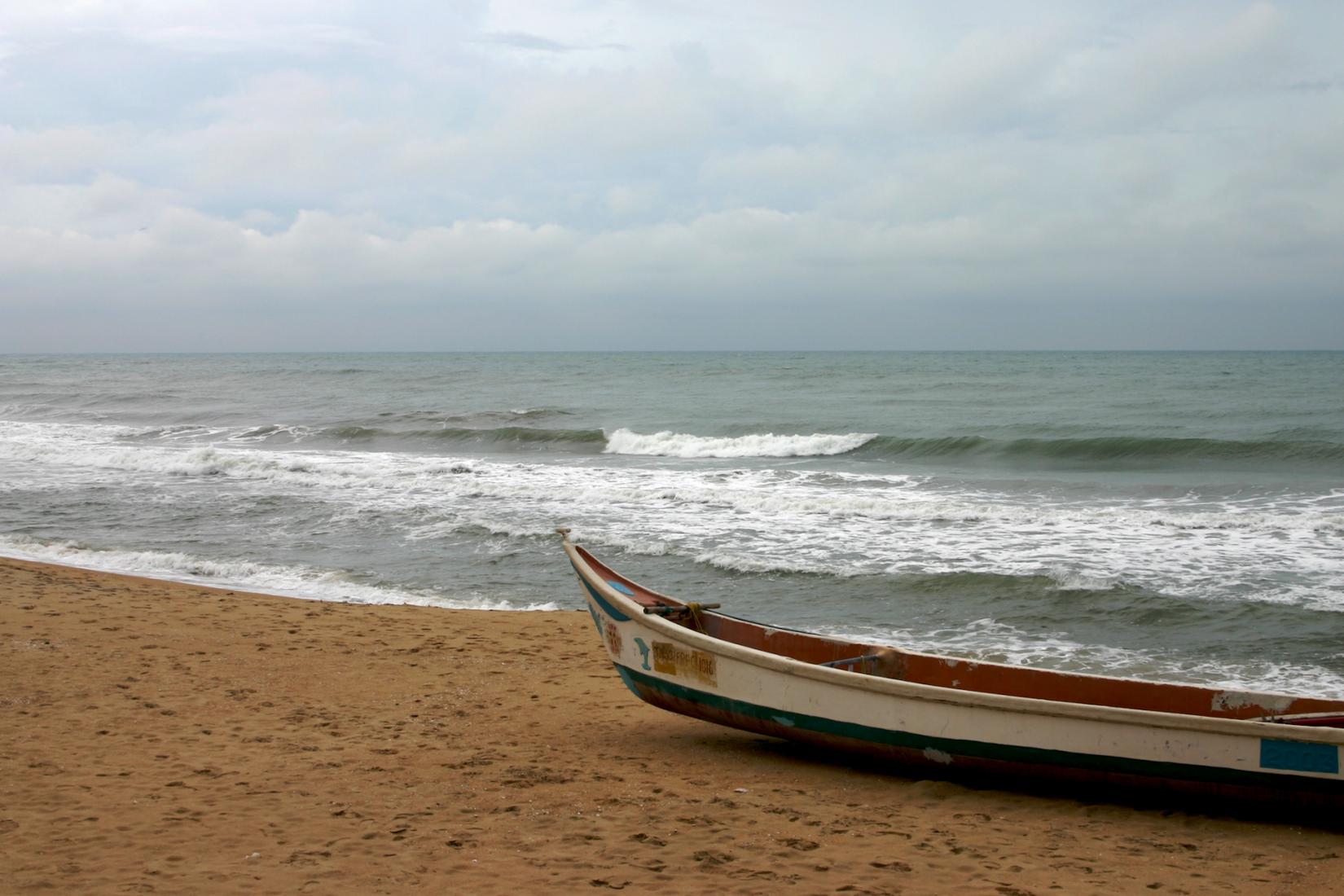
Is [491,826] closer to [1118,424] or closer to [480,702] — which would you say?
[480,702]

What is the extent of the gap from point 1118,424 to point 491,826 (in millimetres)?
27683

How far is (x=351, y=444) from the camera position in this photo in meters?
29.0

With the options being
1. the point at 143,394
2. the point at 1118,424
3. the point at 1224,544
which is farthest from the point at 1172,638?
the point at 143,394

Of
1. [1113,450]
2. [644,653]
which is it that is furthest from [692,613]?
[1113,450]

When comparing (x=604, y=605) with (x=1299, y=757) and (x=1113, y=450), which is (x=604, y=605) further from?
(x=1113, y=450)

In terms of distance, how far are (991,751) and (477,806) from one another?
255 centimetres

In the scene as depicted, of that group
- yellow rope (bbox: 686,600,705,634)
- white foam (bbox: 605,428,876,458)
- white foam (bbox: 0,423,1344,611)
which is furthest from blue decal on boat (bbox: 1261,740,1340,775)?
white foam (bbox: 605,428,876,458)

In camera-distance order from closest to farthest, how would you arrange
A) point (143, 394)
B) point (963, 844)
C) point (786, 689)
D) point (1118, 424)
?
point (963, 844) → point (786, 689) → point (1118, 424) → point (143, 394)

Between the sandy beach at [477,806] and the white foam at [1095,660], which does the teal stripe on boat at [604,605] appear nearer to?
the sandy beach at [477,806]

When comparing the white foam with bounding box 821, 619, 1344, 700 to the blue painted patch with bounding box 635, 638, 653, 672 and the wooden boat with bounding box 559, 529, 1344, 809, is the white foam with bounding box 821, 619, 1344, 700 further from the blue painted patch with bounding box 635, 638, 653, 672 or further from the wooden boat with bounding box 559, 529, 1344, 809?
the blue painted patch with bounding box 635, 638, 653, 672

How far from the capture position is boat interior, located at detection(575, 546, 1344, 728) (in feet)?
17.2

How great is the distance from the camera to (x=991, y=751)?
5070 mm

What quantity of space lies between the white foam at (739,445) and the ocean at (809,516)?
0.14 metres

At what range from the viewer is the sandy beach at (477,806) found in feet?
13.9
